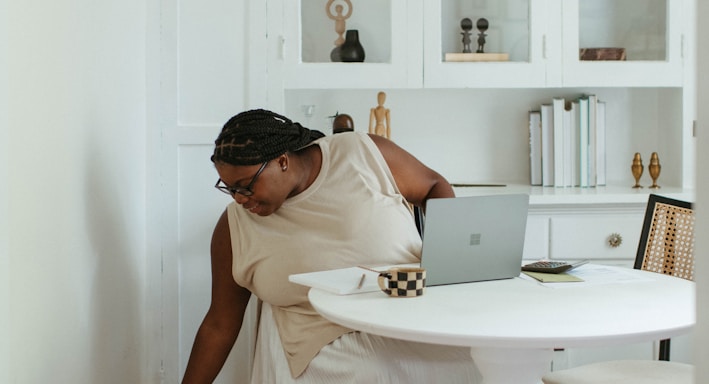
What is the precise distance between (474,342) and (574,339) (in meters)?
0.16

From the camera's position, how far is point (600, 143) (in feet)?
10.5

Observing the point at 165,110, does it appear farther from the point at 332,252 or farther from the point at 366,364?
the point at 366,364

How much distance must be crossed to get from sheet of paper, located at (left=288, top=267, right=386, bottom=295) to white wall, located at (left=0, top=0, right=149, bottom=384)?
53cm

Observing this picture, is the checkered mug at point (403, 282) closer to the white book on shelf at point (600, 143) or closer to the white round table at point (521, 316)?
the white round table at point (521, 316)

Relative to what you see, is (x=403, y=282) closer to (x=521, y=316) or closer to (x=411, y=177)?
(x=521, y=316)

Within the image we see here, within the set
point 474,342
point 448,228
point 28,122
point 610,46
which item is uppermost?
point 610,46

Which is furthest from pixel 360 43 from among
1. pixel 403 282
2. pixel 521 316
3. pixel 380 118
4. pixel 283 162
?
pixel 521 316

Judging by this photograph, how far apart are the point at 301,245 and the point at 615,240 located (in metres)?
1.49

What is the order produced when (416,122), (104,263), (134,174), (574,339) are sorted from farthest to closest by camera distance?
(416,122) < (134,174) < (104,263) < (574,339)

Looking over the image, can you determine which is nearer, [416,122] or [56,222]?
[56,222]

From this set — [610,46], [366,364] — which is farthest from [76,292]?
[610,46]

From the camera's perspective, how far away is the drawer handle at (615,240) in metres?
2.92

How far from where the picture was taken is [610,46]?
10.1ft

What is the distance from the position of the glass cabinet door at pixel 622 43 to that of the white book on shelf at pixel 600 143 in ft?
0.54
